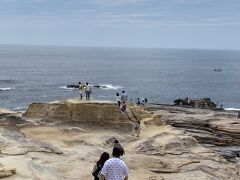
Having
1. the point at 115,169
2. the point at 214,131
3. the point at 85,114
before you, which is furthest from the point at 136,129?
the point at 115,169

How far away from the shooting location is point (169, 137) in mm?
27516

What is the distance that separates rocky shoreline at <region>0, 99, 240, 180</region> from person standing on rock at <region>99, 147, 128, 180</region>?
618 centimetres

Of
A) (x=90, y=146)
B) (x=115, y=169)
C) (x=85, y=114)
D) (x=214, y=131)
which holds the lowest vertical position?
(x=214, y=131)

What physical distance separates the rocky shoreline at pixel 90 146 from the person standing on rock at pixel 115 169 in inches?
243

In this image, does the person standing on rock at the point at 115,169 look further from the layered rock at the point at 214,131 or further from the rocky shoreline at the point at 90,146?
the layered rock at the point at 214,131

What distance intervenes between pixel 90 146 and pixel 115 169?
13.5 meters

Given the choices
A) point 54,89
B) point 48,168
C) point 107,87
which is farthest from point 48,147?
point 107,87

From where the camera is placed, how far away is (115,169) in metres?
12.3

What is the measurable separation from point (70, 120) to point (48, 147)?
6.97 m

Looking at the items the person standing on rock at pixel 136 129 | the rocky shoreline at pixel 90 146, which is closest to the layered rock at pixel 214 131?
the rocky shoreline at pixel 90 146

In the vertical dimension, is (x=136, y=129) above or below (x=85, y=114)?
below

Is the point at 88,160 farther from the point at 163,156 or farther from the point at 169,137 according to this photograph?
the point at 169,137

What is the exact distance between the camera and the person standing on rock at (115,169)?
40.2 feet

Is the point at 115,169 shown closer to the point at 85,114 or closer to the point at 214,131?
the point at 85,114
